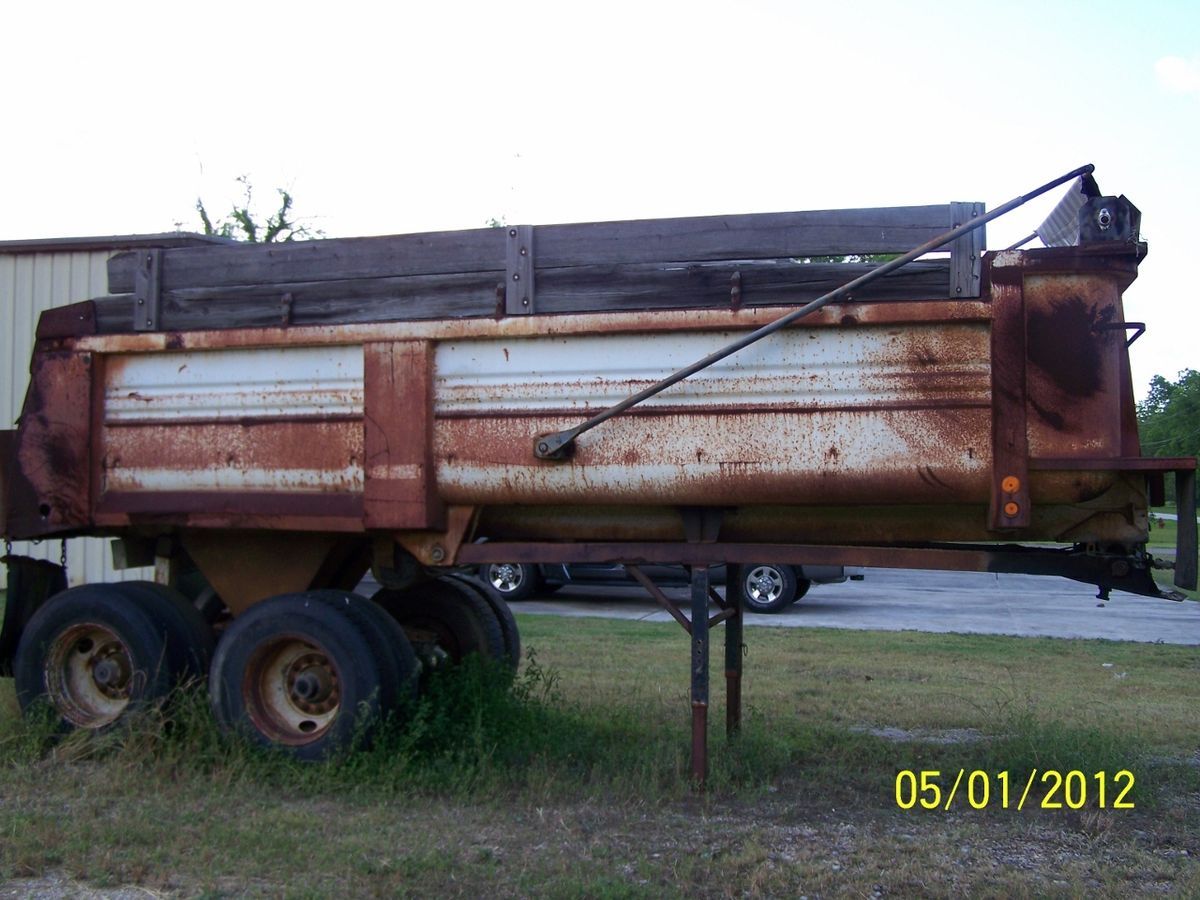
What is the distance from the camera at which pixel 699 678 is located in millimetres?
5496

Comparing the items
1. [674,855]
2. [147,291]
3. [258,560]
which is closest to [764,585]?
[258,560]

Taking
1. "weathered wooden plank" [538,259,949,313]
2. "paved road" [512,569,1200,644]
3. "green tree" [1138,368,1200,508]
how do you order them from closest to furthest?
1. "weathered wooden plank" [538,259,949,313]
2. "paved road" [512,569,1200,644]
3. "green tree" [1138,368,1200,508]

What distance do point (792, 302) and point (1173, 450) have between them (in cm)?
4249

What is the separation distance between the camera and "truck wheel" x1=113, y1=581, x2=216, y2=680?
6.10 meters

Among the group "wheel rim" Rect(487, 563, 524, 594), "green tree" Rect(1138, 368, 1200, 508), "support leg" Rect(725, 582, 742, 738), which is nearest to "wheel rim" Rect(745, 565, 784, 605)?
"wheel rim" Rect(487, 563, 524, 594)

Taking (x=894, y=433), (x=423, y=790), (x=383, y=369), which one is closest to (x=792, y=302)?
(x=894, y=433)

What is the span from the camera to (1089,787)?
18.3 ft

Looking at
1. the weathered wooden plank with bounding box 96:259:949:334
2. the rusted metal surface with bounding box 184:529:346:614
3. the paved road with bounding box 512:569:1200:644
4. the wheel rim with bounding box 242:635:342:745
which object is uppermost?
the weathered wooden plank with bounding box 96:259:949:334

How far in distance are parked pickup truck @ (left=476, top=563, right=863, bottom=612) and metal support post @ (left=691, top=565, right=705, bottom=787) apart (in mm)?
8185

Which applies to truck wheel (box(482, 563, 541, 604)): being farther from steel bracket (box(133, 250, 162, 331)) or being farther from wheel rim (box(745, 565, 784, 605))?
steel bracket (box(133, 250, 162, 331))

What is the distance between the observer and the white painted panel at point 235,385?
5.94m

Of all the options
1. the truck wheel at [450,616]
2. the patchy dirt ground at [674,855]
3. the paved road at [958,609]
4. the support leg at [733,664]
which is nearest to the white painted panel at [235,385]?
the truck wheel at [450,616]

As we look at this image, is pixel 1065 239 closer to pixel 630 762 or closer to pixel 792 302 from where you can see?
pixel 792 302

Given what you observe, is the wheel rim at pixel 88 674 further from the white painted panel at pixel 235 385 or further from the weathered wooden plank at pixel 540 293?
the weathered wooden plank at pixel 540 293
